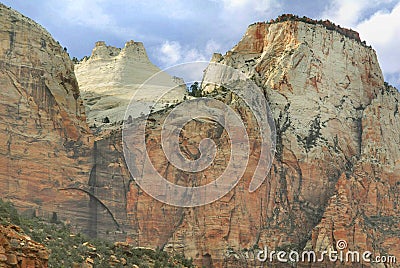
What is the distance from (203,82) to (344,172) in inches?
867

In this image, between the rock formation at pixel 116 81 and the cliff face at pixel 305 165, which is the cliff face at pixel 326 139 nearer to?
the cliff face at pixel 305 165

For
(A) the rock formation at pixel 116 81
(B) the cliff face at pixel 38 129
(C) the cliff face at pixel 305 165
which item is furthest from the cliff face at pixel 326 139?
(B) the cliff face at pixel 38 129

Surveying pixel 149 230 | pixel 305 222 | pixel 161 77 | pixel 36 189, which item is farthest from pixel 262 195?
pixel 161 77

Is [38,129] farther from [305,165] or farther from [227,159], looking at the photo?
[305,165]

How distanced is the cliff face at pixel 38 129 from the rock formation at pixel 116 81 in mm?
11294

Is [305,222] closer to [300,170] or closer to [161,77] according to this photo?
[300,170]

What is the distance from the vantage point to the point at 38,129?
69.2 m

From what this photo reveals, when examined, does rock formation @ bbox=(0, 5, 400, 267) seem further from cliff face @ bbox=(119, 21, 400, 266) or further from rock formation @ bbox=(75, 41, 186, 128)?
rock formation @ bbox=(75, 41, 186, 128)

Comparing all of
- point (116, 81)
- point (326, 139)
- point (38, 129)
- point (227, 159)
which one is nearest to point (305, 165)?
point (326, 139)

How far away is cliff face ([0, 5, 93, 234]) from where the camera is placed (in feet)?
219

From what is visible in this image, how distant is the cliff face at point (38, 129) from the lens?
2633 inches

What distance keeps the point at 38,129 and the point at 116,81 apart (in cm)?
3506

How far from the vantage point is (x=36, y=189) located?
67.4 metres

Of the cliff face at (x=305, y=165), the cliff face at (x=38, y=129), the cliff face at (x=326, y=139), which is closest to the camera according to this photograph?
the cliff face at (x=38, y=129)
